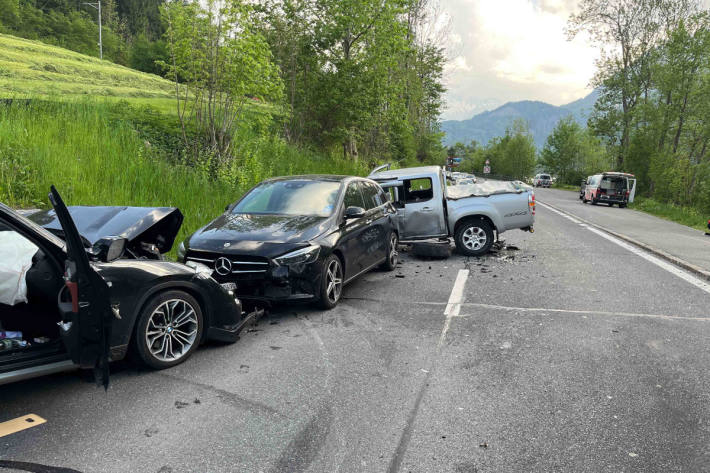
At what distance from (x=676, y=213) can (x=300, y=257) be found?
2461 cm

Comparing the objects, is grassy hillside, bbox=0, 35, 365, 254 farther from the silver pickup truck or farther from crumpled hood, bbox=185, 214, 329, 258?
the silver pickup truck

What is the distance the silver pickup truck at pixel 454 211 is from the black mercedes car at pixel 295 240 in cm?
208

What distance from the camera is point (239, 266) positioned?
5.80 meters

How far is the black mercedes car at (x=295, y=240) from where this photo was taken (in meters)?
5.77

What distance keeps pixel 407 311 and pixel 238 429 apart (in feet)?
10.8

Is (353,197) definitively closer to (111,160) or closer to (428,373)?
(428,373)

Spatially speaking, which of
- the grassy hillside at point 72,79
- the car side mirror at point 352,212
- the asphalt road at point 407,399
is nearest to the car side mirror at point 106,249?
the asphalt road at point 407,399

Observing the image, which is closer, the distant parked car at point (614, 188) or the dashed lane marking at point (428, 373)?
the dashed lane marking at point (428, 373)

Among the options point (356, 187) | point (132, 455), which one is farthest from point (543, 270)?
point (132, 455)

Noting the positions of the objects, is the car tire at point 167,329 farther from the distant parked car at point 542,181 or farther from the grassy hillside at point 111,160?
the distant parked car at point 542,181

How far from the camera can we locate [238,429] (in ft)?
10.9

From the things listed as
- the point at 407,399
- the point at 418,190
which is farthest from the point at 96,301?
the point at 418,190

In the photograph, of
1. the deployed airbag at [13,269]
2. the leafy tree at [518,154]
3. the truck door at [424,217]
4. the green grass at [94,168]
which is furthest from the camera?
the leafy tree at [518,154]

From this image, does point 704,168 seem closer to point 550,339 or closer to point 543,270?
point 543,270
